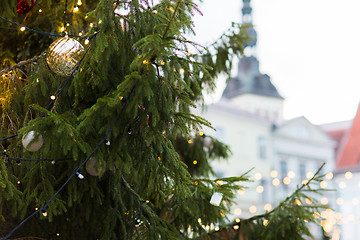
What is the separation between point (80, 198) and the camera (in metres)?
2.82

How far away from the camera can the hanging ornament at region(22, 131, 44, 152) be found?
233 centimetres

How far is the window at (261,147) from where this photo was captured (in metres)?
24.9

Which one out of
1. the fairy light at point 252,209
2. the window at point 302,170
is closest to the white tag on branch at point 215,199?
the fairy light at point 252,209

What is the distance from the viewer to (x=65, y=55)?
264cm

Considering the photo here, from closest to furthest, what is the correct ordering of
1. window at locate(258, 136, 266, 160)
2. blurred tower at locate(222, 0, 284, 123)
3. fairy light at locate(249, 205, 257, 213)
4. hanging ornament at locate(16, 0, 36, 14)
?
1. hanging ornament at locate(16, 0, 36, 14)
2. fairy light at locate(249, 205, 257, 213)
3. window at locate(258, 136, 266, 160)
4. blurred tower at locate(222, 0, 284, 123)

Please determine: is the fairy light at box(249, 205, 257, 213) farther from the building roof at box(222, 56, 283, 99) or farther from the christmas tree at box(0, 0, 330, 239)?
the christmas tree at box(0, 0, 330, 239)

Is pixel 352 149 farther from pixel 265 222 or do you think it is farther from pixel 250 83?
pixel 265 222

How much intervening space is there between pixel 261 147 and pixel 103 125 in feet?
75.5

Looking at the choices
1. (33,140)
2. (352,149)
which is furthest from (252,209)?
(33,140)

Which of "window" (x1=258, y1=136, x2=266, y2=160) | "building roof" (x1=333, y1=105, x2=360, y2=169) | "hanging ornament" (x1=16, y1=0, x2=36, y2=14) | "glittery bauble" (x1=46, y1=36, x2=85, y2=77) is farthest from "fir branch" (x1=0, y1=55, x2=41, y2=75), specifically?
"window" (x1=258, y1=136, x2=266, y2=160)

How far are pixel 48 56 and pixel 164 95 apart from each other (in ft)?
2.43

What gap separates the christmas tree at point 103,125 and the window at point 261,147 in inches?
845

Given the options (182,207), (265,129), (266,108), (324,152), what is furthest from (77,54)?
(266,108)

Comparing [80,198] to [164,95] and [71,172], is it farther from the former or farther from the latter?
[164,95]
